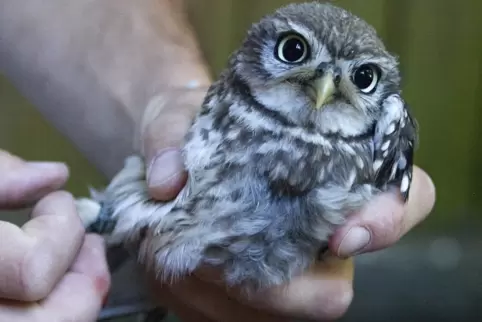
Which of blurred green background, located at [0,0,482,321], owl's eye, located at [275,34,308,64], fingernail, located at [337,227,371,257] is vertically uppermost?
owl's eye, located at [275,34,308,64]

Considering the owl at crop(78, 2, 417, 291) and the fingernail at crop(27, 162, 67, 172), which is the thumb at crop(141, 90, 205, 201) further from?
the fingernail at crop(27, 162, 67, 172)

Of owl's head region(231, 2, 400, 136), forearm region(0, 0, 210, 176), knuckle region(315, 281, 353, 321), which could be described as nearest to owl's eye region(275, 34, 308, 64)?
owl's head region(231, 2, 400, 136)

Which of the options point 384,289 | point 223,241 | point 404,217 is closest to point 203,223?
point 223,241

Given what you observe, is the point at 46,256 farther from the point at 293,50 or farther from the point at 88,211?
the point at 293,50

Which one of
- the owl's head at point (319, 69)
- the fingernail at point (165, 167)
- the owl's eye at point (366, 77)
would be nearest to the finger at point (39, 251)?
the fingernail at point (165, 167)

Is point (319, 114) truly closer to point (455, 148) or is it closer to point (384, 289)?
point (384, 289)

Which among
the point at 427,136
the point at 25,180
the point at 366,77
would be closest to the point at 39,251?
the point at 25,180
